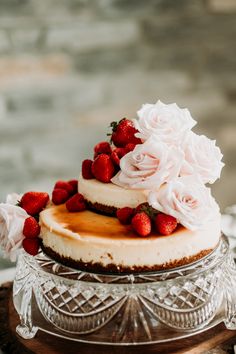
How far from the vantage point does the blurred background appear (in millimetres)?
2578

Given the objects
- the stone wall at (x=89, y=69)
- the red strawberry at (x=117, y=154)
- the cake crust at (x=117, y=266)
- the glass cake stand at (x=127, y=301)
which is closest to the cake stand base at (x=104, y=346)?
the glass cake stand at (x=127, y=301)

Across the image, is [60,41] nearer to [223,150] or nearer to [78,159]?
[78,159]

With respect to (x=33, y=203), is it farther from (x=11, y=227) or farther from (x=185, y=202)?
(x=185, y=202)

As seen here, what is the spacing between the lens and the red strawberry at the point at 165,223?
118 centimetres

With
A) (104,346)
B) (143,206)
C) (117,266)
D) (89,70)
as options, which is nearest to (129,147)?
(143,206)

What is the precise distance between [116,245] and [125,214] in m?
0.08

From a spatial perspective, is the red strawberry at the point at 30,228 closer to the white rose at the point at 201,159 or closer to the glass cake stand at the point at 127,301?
the glass cake stand at the point at 127,301

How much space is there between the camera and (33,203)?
1.36m

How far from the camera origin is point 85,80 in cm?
272

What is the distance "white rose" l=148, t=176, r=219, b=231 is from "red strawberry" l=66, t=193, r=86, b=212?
7.0 inches

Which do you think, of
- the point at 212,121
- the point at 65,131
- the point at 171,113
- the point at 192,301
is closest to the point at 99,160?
the point at 171,113

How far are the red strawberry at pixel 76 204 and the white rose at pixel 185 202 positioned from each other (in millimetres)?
178

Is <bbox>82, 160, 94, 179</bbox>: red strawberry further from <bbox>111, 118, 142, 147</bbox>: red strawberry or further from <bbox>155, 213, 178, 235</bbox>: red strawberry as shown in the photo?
<bbox>155, 213, 178, 235</bbox>: red strawberry

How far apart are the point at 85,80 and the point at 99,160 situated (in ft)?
4.89
